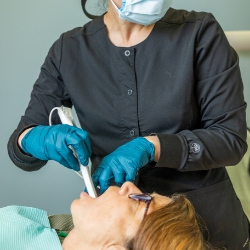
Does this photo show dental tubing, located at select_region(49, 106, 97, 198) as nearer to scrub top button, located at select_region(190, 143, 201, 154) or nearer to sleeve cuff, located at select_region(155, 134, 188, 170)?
sleeve cuff, located at select_region(155, 134, 188, 170)

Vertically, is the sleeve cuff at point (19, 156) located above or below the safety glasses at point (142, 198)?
above

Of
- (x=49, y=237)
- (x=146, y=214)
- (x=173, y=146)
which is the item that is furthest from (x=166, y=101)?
(x=49, y=237)

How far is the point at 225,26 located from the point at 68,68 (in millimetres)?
1021

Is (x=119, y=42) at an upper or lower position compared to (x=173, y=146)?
upper

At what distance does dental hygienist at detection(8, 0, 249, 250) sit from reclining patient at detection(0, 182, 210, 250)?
0.08m

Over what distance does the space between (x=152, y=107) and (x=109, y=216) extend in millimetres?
384

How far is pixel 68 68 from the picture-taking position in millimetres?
1323

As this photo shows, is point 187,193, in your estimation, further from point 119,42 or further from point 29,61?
point 29,61

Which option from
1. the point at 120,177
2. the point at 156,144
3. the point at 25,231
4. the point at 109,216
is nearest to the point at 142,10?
the point at 156,144

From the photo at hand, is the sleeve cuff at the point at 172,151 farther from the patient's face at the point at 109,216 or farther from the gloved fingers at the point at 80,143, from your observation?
the gloved fingers at the point at 80,143

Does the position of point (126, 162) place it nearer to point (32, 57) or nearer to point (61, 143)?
point (61, 143)

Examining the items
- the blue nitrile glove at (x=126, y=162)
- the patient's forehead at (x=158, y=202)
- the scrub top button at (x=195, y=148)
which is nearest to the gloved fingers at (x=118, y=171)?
the blue nitrile glove at (x=126, y=162)

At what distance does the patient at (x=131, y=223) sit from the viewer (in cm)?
99

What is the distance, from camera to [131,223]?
1.03m
